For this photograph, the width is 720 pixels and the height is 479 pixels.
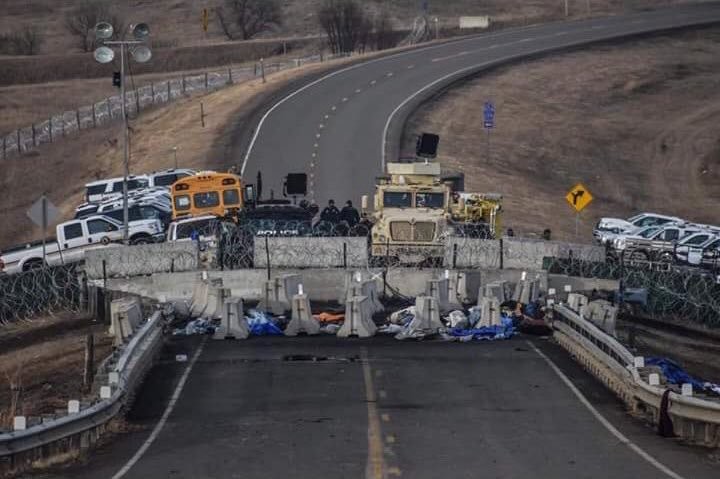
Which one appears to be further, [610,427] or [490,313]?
[490,313]

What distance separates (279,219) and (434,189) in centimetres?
603

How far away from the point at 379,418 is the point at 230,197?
99.8ft

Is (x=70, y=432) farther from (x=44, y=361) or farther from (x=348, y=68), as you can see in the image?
(x=348, y=68)

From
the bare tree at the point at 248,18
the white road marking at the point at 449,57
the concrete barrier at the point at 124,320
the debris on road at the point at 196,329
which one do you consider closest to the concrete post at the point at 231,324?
the debris on road at the point at 196,329

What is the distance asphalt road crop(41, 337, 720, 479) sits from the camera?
21828 mm

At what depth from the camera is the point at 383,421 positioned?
991 inches

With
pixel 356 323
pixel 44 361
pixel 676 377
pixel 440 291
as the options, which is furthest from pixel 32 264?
pixel 676 377

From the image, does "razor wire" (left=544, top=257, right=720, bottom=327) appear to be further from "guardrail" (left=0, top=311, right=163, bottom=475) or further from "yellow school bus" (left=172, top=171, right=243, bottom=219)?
"guardrail" (left=0, top=311, right=163, bottom=475)

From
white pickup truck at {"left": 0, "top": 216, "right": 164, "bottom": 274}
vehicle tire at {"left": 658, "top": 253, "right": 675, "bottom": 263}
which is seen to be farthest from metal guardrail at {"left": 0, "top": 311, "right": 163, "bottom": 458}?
vehicle tire at {"left": 658, "top": 253, "right": 675, "bottom": 263}

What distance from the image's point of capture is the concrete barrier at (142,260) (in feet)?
140

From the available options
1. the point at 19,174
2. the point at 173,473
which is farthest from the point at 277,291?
the point at 19,174

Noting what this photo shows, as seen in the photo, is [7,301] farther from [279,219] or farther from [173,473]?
[173,473]

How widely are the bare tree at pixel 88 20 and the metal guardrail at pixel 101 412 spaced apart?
108 meters

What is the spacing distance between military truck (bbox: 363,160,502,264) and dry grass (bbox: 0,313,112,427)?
8.34m
